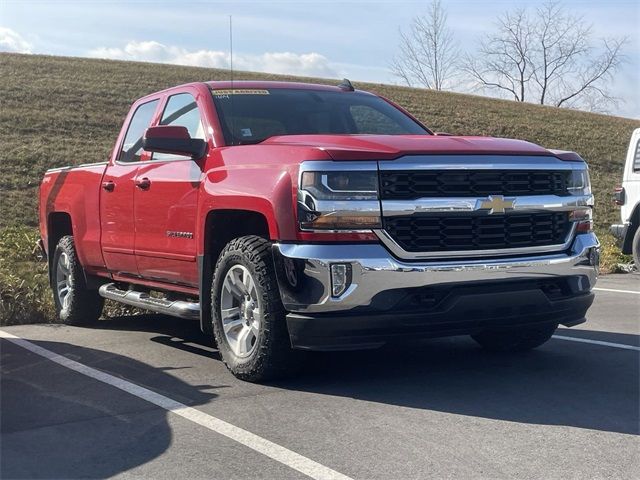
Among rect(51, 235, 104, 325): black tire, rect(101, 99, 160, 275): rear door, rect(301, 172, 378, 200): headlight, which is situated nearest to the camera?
rect(301, 172, 378, 200): headlight

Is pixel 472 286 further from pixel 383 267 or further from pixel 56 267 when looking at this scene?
pixel 56 267

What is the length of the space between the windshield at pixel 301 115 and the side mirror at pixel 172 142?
230 millimetres

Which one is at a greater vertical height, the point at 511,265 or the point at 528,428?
the point at 511,265

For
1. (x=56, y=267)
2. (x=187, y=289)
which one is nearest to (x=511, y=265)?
(x=187, y=289)

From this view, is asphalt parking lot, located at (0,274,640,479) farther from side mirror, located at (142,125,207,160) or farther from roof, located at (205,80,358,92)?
roof, located at (205,80,358,92)

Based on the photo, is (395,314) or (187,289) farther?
(187,289)

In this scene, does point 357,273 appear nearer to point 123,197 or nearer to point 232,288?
point 232,288

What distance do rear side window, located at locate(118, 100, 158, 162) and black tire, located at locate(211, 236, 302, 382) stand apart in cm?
198

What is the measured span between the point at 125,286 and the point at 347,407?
3280 millimetres

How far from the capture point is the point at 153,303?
6363 mm

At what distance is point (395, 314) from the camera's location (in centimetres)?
476

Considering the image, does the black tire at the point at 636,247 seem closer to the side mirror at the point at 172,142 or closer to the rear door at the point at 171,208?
the rear door at the point at 171,208

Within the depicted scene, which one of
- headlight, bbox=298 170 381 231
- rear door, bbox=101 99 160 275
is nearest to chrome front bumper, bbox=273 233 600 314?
headlight, bbox=298 170 381 231

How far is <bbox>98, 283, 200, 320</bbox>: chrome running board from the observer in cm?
588
